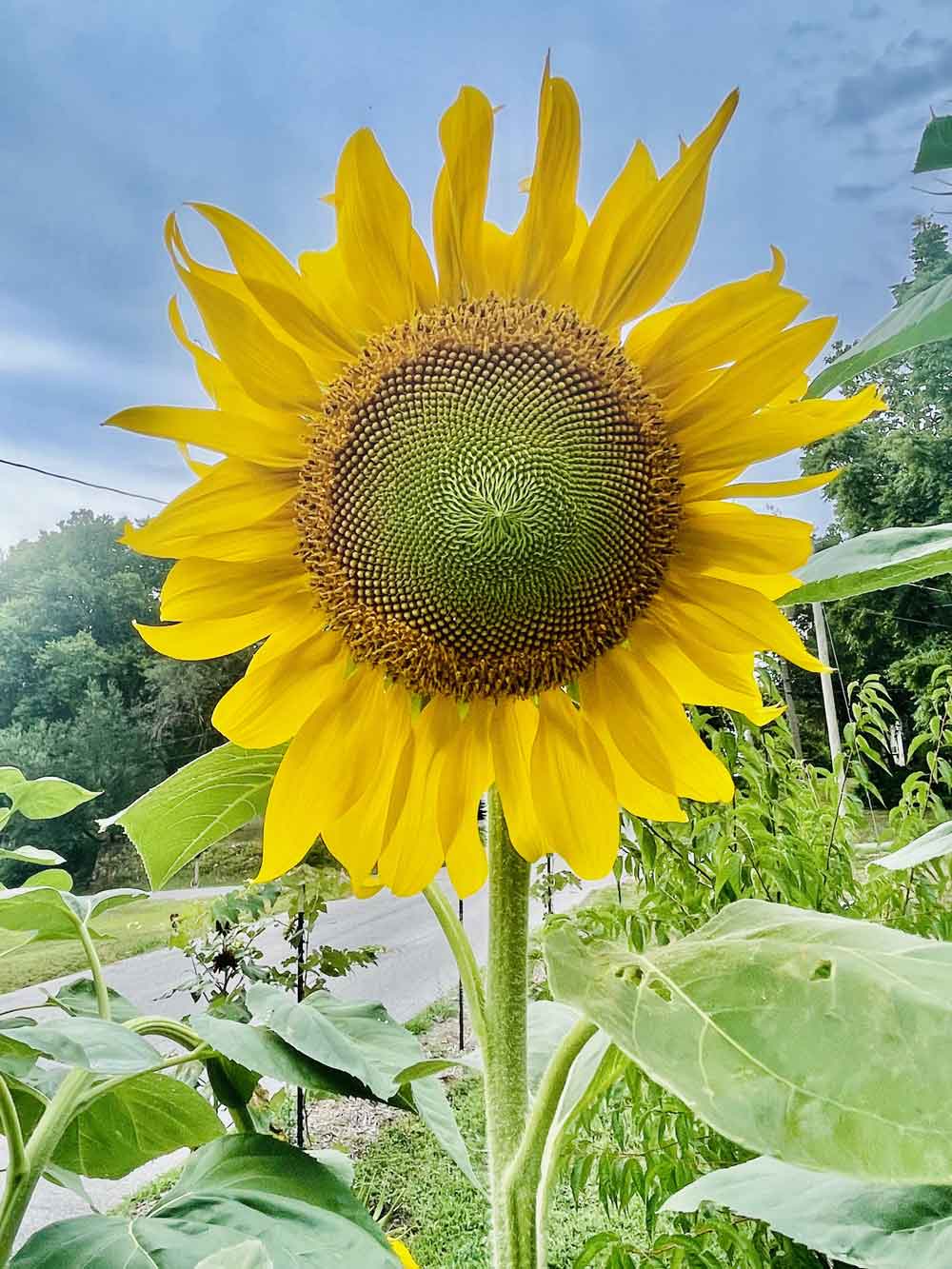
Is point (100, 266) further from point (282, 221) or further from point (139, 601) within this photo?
point (139, 601)

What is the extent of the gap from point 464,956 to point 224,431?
0.17 meters

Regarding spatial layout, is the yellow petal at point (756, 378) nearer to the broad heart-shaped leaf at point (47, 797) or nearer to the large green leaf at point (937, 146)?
the large green leaf at point (937, 146)

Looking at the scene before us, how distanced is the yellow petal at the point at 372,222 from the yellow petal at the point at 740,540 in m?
0.10

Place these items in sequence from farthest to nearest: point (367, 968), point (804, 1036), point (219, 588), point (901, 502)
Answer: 1. point (901, 502)
2. point (367, 968)
3. point (219, 588)
4. point (804, 1036)

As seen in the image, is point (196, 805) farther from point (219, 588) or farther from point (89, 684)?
point (89, 684)

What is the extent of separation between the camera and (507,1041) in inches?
9.6

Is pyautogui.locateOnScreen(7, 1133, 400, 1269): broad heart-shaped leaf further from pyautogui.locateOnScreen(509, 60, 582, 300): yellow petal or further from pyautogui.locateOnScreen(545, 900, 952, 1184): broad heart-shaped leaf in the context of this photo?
pyautogui.locateOnScreen(509, 60, 582, 300): yellow petal

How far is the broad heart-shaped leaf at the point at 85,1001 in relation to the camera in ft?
1.24

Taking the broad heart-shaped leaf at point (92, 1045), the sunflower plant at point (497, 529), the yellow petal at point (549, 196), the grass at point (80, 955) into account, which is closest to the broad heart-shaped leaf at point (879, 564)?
the sunflower plant at point (497, 529)

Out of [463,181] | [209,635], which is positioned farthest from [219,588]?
[463,181]

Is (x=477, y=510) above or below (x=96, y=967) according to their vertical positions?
above

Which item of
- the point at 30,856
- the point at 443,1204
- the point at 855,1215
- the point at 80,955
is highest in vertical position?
the point at 30,856

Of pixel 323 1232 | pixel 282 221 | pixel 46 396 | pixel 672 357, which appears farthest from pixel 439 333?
pixel 46 396

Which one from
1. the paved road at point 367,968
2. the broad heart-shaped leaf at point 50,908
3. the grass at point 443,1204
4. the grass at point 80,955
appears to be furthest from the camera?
the paved road at point 367,968
